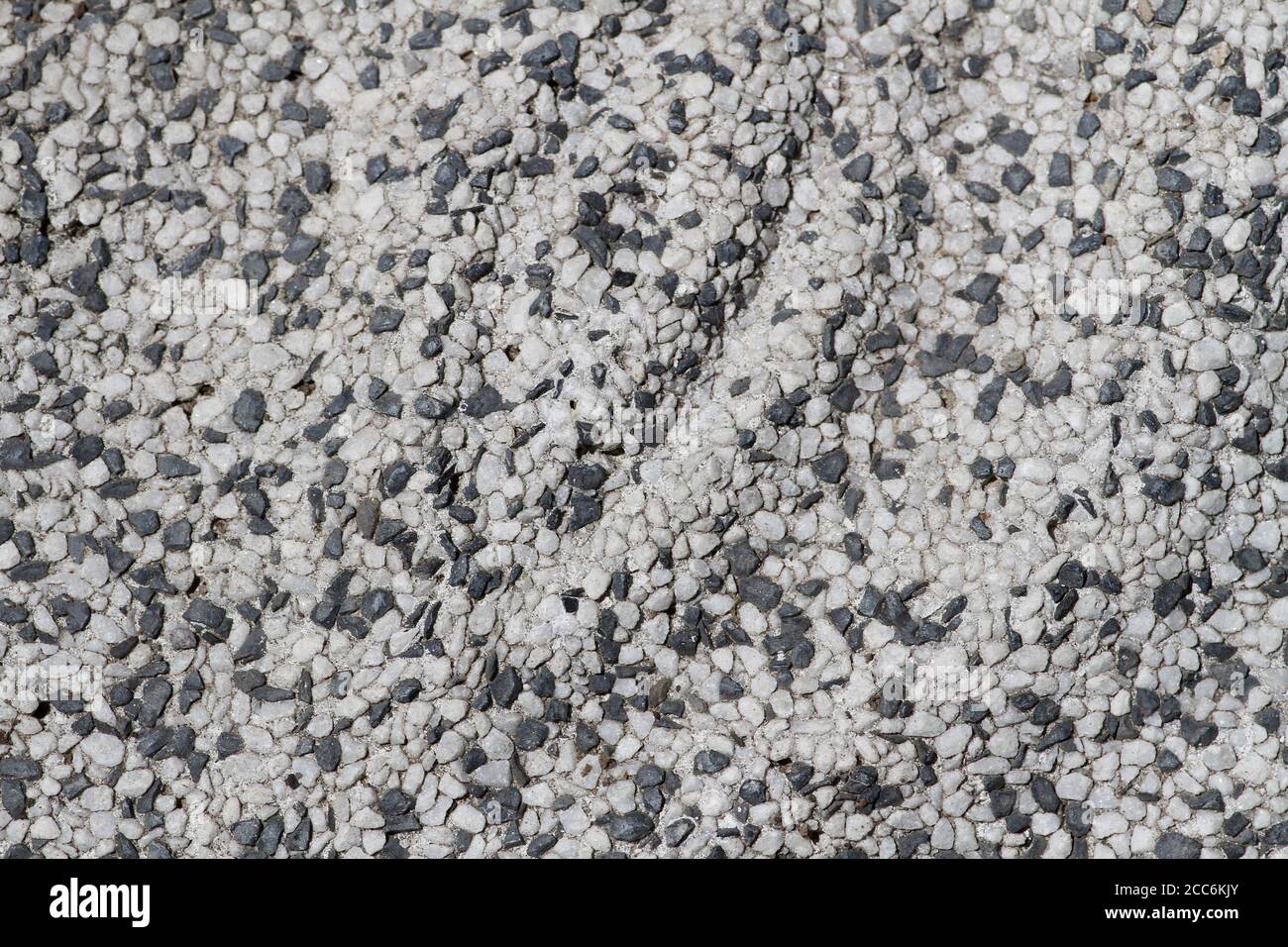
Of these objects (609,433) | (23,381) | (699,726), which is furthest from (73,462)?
(699,726)

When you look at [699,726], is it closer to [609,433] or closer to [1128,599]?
[609,433]

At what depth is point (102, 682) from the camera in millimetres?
3088

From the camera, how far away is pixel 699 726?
313cm

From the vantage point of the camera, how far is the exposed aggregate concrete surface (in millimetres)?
3088

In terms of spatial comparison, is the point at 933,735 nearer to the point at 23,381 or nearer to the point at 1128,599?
the point at 1128,599

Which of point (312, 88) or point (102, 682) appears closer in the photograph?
point (102, 682)

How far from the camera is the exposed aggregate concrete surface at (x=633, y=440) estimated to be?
10.1 feet

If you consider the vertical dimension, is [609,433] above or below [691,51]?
below

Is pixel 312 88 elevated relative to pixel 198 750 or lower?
elevated

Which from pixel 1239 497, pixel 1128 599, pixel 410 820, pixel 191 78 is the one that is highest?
pixel 191 78

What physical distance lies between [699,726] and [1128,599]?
1168mm

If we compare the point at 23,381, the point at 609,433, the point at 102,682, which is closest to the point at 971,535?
the point at 609,433

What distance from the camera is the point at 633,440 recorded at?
3145mm

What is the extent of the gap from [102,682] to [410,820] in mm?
865
